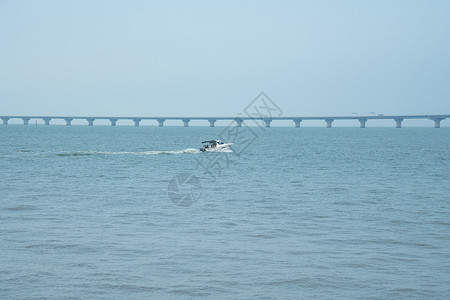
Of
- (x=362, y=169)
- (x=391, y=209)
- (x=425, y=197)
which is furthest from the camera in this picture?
(x=362, y=169)

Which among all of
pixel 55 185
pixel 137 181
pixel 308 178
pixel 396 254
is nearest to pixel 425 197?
pixel 308 178

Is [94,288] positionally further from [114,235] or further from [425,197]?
[425,197]

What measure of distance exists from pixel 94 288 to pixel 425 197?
20.9 metres

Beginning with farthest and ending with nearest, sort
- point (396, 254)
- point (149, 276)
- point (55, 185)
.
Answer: point (55, 185) < point (396, 254) < point (149, 276)

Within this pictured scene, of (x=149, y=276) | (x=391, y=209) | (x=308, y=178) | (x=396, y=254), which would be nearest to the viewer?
(x=149, y=276)

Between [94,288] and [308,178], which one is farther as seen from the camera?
[308,178]

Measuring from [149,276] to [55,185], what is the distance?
20269 mm

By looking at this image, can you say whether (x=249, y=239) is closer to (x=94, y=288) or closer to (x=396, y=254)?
(x=396, y=254)

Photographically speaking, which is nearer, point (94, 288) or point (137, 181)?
point (94, 288)

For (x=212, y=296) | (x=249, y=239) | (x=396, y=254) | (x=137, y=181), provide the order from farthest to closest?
1. (x=137, y=181)
2. (x=249, y=239)
3. (x=396, y=254)
4. (x=212, y=296)

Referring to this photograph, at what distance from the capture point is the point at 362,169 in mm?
47125

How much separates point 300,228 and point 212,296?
7636mm

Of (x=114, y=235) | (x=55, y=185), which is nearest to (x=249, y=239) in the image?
(x=114, y=235)

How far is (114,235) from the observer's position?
17.5m
